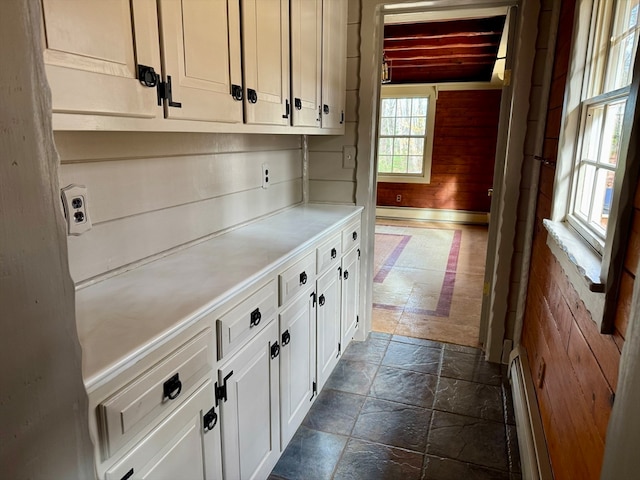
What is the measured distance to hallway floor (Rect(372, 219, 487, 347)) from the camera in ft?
10.9

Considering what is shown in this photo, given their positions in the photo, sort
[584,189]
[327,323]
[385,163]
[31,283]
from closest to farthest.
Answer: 1. [31,283]
2. [584,189]
3. [327,323]
4. [385,163]

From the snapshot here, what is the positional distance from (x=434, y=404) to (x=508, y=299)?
854mm

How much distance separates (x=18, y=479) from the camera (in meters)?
0.37

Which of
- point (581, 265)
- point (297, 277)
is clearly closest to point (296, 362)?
point (297, 277)

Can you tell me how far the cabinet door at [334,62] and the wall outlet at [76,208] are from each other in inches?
56.3

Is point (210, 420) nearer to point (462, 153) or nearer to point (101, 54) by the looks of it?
point (101, 54)

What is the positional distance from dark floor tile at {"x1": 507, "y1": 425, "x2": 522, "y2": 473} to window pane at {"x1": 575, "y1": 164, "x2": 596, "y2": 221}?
111 cm

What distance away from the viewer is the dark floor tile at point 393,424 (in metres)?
2.07

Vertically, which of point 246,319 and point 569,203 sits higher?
point 569,203

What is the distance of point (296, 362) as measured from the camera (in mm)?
1907

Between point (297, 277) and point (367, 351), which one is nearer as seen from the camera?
point (297, 277)

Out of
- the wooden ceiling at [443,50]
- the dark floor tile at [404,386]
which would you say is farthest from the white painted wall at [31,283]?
the wooden ceiling at [443,50]

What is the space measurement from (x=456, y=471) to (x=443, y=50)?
546 cm

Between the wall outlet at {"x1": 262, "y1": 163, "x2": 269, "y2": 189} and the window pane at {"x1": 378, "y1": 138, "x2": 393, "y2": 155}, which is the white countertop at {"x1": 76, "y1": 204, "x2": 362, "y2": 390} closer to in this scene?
the wall outlet at {"x1": 262, "y1": 163, "x2": 269, "y2": 189}
